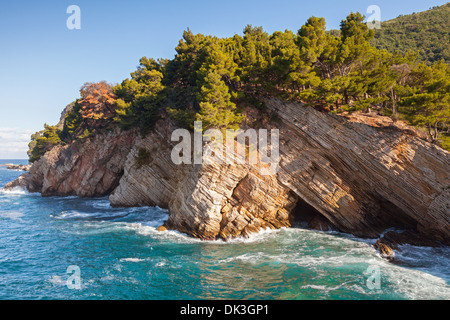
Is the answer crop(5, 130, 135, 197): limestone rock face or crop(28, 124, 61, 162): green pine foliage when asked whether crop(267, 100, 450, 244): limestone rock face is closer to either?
crop(5, 130, 135, 197): limestone rock face

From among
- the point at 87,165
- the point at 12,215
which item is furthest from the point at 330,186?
the point at 12,215

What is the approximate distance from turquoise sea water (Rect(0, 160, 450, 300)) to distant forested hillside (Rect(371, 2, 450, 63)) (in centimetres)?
5447

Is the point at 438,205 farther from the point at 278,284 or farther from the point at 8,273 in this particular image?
the point at 8,273

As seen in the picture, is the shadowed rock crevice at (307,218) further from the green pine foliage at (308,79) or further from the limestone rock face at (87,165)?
the limestone rock face at (87,165)

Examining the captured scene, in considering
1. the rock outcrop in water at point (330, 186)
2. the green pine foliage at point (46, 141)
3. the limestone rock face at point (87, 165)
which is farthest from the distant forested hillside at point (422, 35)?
the green pine foliage at point (46, 141)

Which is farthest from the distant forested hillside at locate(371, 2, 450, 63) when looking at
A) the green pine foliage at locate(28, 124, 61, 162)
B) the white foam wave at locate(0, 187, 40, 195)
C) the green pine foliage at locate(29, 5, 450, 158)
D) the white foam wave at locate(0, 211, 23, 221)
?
the white foam wave at locate(0, 187, 40, 195)

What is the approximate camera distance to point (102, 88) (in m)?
50.2

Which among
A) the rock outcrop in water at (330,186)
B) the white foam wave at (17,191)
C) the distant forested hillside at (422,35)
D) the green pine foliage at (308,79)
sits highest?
the distant forested hillside at (422,35)

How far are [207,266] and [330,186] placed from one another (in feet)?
52.0

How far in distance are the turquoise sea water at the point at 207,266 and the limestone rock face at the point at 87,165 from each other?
18.0 m

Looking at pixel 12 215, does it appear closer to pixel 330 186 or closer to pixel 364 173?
pixel 330 186

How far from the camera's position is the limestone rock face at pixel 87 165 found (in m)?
46.6
